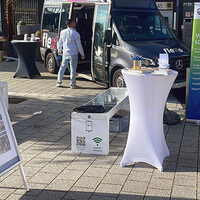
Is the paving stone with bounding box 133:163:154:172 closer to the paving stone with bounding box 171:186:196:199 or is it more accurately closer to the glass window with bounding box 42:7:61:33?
the paving stone with bounding box 171:186:196:199

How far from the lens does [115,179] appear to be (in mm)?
5270

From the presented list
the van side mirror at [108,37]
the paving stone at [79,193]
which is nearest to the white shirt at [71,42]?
the van side mirror at [108,37]

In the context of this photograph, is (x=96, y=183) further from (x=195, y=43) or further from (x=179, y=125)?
(x=195, y=43)

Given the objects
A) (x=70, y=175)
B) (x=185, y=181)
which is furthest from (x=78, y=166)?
(x=185, y=181)

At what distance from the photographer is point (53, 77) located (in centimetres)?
1338

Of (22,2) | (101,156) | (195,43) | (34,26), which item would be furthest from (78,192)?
(22,2)

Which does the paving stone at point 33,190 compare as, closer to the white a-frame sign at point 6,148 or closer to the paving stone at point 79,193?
the white a-frame sign at point 6,148

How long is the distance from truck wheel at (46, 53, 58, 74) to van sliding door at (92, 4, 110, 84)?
2.64 metres

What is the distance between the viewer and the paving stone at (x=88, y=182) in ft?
16.7

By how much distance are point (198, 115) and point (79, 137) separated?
2.79 metres

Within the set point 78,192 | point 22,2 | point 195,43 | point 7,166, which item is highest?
point 22,2

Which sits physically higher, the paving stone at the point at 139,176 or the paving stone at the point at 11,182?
the paving stone at the point at 139,176

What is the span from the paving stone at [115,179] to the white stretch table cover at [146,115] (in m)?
0.33

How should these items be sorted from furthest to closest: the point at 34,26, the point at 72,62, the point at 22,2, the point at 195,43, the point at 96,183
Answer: the point at 22,2
the point at 34,26
the point at 72,62
the point at 195,43
the point at 96,183
